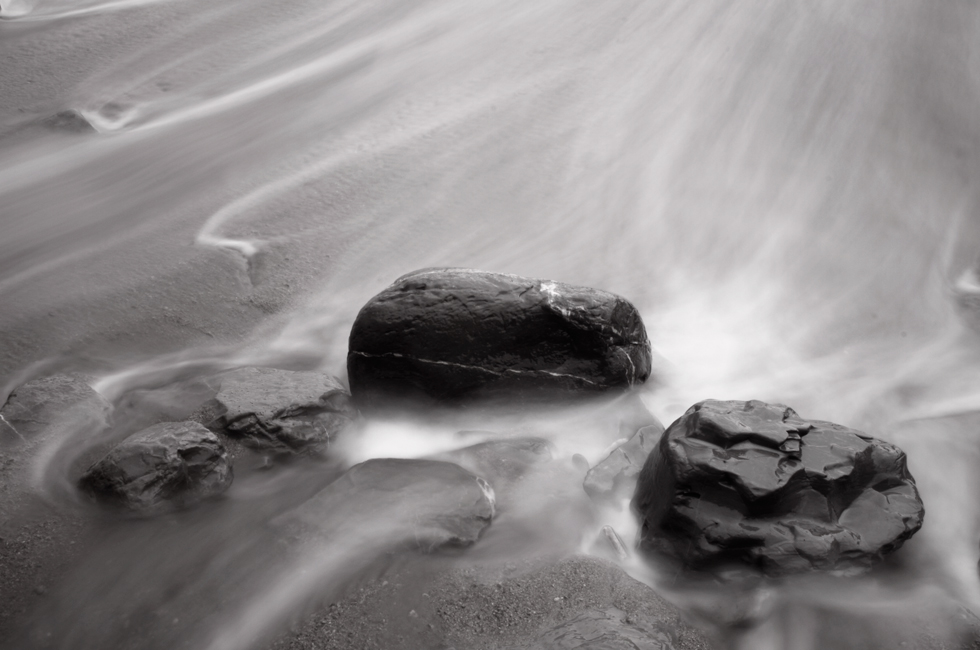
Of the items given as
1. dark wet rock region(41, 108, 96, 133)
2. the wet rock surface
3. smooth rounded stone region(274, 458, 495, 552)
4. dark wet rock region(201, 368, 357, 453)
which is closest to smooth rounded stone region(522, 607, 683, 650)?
the wet rock surface

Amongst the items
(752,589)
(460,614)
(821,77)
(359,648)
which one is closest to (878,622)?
(752,589)

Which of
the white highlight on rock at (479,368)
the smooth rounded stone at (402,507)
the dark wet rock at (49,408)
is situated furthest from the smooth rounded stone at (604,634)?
the dark wet rock at (49,408)

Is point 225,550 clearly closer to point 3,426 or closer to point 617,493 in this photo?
point 3,426

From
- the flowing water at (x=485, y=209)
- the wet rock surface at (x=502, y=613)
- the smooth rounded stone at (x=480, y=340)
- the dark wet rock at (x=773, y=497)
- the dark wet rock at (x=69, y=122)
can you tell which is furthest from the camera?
the dark wet rock at (x=69, y=122)

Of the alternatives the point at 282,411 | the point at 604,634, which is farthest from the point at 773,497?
the point at 282,411

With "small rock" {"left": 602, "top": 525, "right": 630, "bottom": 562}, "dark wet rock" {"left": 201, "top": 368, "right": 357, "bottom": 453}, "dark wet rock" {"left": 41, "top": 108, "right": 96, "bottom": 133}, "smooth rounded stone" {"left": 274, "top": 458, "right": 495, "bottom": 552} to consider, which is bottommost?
"small rock" {"left": 602, "top": 525, "right": 630, "bottom": 562}

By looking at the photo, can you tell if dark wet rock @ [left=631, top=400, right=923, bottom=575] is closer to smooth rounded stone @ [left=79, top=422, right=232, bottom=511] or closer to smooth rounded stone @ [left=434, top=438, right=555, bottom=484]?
smooth rounded stone @ [left=434, top=438, right=555, bottom=484]

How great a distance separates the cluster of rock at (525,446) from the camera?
2844 mm

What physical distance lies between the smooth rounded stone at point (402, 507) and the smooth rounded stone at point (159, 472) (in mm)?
322

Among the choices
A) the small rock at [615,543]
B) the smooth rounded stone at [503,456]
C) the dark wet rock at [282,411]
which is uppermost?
the dark wet rock at [282,411]

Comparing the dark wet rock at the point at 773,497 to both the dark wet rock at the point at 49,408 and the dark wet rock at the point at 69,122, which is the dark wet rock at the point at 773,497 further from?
the dark wet rock at the point at 69,122

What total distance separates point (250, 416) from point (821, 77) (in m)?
4.65

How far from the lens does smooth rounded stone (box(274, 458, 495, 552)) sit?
2.91 m

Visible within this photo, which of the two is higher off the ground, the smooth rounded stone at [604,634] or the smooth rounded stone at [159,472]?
the smooth rounded stone at [159,472]
